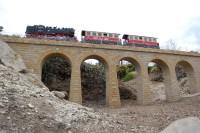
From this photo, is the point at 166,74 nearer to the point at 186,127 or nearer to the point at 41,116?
the point at 41,116

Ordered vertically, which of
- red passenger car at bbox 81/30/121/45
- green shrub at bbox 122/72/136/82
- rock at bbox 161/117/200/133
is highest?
red passenger car at bbox 81/30/121/45

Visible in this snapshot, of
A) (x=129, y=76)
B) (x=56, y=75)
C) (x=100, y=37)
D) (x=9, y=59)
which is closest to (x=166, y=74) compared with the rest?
(x=100, y=37)

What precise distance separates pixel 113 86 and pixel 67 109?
15.2m

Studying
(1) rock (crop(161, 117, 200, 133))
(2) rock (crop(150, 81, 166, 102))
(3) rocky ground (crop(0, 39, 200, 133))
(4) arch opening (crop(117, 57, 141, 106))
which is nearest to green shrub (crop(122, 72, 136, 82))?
(4) arch opening (crop(117, 57, 141, 106))

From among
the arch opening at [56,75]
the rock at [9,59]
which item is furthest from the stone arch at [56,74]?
the rock at [9,59]

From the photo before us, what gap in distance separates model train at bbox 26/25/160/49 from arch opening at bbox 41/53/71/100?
4.88 metres

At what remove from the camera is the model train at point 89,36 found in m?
29.4

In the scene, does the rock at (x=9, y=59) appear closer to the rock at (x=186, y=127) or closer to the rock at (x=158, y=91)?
the rock at (x=186, y=127)

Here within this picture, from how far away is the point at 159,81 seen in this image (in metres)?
49.5

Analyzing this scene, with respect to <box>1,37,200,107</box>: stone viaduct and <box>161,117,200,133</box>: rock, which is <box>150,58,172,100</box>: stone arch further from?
<box>161,117,200,133</box>: rock

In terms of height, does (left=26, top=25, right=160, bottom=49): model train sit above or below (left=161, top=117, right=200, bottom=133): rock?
above

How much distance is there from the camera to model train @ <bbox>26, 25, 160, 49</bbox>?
96.4ft

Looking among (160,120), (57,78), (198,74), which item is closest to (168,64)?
(198,74)

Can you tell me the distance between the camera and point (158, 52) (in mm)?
33312
